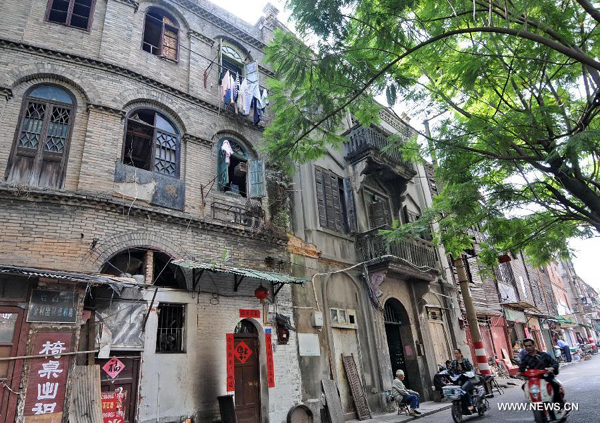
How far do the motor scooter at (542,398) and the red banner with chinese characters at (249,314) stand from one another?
5.98 m

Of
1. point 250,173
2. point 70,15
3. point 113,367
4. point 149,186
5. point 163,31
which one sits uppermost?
point 163,31

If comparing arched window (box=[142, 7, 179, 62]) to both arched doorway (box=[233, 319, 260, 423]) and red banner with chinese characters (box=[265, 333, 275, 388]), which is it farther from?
red banner with chinese characters (box=[265, 333, 275, 388])

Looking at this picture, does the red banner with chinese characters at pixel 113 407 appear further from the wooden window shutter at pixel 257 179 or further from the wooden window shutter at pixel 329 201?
the wooden window shutter at pixel 329 201

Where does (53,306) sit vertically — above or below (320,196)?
below

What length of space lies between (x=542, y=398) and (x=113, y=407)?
7829mm

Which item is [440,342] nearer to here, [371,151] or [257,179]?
[371,151]

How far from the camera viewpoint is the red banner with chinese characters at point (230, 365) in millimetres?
8469

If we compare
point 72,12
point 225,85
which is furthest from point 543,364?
point 72,12

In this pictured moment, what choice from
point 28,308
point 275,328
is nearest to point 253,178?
point 275,328

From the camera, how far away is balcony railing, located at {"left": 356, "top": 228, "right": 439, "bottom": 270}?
1277cm

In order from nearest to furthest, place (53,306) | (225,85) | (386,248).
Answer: (53,306) < (225,85) < (386,248)

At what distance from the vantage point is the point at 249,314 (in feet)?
30.9

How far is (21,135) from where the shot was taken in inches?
312

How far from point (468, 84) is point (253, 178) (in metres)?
6.05
